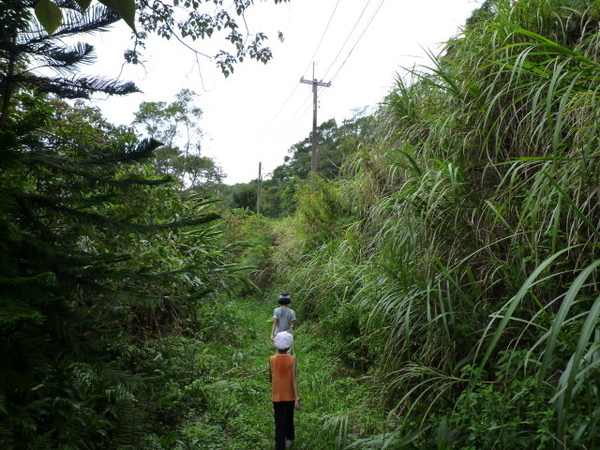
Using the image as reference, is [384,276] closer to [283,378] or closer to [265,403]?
[283,378]

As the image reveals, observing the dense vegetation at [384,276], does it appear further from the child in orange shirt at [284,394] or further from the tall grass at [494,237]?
the child in orange shirt at [284,394]

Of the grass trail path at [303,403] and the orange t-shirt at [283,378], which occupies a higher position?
the orange t-shirt at [283,378]

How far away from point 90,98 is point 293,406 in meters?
Answer: 3.06

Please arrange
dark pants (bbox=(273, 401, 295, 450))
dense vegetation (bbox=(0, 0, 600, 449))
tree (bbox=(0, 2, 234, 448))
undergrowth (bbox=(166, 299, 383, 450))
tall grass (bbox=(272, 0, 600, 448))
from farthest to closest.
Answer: dark pants (bbox=(273, 401, 295, 450)) < undergrowth (bbox=(166, 299, 383, 450)) < tall grass (bbox=(272, 0, 600, 448)) < dense vegetation (bbox=(0, 0, 600, 449)) < tree (bbox=(0, 2, 234, 448))

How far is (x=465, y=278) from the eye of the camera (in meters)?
3.22

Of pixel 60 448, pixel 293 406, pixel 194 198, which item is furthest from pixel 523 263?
pixel 194 198

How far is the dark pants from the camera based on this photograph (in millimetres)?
3539

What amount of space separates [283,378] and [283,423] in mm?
394

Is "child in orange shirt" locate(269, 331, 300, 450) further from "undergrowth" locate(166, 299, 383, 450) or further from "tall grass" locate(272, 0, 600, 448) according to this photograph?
"tall grass" locate(272, 0, 600, 448)

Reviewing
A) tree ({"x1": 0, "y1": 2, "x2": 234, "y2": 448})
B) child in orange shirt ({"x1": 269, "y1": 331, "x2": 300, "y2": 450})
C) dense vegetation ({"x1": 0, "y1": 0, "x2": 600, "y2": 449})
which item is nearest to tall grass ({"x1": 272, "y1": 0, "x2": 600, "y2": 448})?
dense vegetation ({"x1": 0, "y1": 0, "x2": 600, "y2": 449})

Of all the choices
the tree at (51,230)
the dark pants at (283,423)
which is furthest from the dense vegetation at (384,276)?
the dark pants at (283,423)

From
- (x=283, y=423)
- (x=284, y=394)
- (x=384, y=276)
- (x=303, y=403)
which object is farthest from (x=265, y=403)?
(x=384, y=276)

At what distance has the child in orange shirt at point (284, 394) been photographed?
3.57 metres

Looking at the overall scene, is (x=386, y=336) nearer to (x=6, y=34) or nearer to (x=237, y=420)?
(x=237, y=420)
